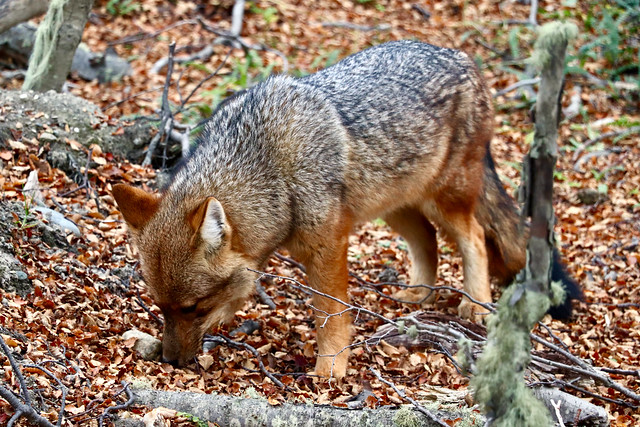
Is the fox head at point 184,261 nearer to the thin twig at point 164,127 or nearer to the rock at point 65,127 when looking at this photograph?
the rock at point 65,127

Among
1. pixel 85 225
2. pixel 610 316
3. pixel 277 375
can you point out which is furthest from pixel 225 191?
pixel 610 316

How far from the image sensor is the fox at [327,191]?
239 inches

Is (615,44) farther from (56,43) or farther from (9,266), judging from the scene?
(9,266)

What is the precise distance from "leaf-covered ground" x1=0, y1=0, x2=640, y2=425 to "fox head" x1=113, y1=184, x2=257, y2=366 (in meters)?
0.38

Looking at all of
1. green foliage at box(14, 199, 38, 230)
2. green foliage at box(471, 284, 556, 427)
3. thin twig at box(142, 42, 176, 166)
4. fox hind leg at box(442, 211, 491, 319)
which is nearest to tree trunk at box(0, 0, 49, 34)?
thin twig at box(142, 42, 176, 166)

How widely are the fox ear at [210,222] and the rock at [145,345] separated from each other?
1.15 meters

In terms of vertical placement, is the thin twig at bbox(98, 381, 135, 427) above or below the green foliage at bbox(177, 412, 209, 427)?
above

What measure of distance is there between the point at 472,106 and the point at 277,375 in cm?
385

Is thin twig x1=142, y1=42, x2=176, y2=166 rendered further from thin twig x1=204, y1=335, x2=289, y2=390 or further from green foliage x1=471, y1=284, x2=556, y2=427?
green foliage x1=471, y1=284, x2=556, y2=427

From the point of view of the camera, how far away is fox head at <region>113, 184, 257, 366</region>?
19.3 ft

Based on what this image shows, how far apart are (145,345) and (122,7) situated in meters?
11.6

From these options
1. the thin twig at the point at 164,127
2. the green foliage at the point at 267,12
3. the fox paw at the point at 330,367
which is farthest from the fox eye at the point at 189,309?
the green foliage at the point at 267,12

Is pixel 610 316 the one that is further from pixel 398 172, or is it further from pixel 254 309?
pixel 254 309

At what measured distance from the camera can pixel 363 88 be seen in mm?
7445
